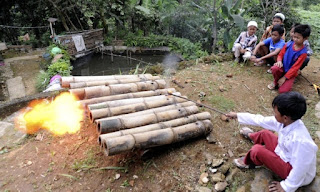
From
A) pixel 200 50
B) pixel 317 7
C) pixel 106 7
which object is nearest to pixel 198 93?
pixel 200 50

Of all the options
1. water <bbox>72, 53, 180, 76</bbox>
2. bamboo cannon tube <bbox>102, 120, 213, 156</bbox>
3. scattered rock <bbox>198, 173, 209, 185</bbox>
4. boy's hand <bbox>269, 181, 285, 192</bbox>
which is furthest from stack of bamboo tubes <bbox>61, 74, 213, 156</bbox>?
water <bbox>72, 53, 180, 76</bbox>

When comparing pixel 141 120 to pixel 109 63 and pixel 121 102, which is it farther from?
pixel 109 63

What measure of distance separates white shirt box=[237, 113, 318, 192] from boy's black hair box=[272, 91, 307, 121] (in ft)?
0.47

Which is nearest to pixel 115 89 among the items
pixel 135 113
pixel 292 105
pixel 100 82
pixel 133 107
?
pixel 100 82

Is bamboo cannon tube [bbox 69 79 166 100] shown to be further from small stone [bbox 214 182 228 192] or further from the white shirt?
the white shirt

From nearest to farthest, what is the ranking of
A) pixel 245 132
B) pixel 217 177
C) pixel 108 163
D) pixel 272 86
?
1. pixel 217 177
2. pixel 108 163
3. pixel 245 132
4. pixel 272 86

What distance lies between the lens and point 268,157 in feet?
7.24

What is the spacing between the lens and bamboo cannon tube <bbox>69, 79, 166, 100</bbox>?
10.6 feet

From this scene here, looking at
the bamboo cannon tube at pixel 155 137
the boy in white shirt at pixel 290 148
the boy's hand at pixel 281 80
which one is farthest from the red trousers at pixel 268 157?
the boy's hand at pixel 281 80

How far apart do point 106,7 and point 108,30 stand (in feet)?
5.44

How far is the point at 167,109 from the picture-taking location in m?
3.14

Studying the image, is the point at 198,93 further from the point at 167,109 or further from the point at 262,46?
the point at 262,46

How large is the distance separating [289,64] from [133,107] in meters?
3.45

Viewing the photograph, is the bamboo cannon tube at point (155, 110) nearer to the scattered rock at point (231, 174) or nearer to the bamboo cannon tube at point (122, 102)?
the bamboo cannon tube at point (122, 102)
